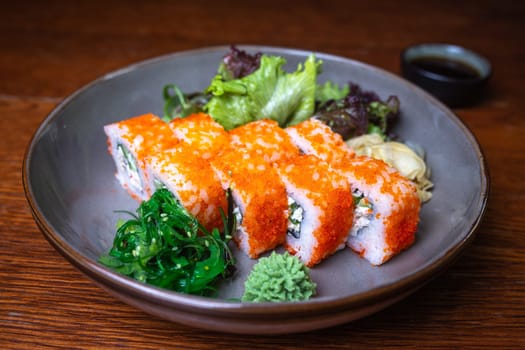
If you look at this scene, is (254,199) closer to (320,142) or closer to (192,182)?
(192,182)

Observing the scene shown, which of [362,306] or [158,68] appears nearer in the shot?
[362,306]

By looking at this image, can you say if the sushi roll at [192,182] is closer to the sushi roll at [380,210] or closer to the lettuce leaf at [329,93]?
the sushi roll at [380,210]

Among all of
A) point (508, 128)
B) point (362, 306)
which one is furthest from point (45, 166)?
point (508, 128)

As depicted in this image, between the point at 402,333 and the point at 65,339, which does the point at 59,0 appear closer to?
the point at 65,339

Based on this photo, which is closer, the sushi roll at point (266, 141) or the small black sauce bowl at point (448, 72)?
the sushi roll at point (266, 141)

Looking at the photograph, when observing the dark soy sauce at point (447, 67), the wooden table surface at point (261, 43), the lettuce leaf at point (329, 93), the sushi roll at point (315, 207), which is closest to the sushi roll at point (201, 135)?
the sushi roll at point (315, 207)

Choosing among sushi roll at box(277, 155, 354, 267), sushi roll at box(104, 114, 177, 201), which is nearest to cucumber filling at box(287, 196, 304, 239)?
sushi roll at box(277, 155, 354, 267)

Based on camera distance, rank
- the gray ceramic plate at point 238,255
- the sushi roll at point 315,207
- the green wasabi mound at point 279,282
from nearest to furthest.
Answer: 1. the gray ceramic plate at point 238,255
2. the green wasabi mound at point 279,282
3. the sushi roll at point 315,207
